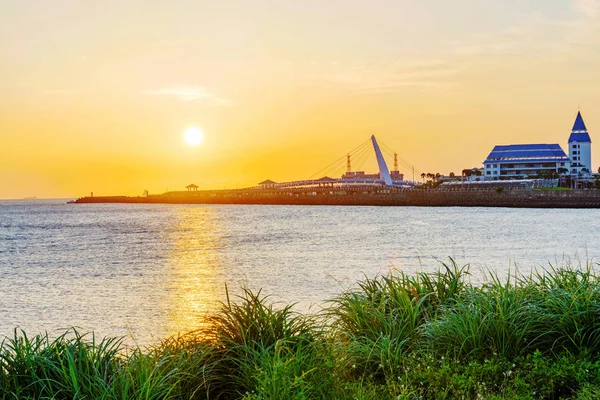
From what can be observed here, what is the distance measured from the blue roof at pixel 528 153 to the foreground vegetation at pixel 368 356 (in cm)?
14329

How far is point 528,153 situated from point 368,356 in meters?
147

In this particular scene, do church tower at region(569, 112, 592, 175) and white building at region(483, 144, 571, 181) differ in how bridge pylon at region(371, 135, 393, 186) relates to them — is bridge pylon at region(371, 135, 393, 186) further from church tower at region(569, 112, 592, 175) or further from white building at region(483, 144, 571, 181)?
church tower at region(569, 112, 592, 175)

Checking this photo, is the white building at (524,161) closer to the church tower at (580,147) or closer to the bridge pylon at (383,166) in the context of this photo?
the church tower at (580,147)

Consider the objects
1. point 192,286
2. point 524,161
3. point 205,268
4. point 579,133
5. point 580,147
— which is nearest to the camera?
point 192,286

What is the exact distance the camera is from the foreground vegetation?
18.9ft

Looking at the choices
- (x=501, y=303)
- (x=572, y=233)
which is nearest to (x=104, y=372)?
(x=501, y=303)

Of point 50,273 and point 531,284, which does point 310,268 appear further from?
point 531,284

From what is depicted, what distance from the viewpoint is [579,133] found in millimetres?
153750

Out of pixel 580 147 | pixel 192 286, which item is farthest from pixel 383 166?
pixel 192 286

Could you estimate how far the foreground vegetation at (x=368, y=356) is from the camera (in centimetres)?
576

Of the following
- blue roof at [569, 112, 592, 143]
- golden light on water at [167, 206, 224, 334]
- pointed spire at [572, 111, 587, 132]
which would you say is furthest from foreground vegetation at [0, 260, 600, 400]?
pointed spire at [572, 111, 587, 132]

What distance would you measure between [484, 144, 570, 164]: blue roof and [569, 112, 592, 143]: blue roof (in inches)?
310

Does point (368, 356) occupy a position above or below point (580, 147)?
below

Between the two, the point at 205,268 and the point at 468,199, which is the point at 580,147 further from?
the point at 205,268
